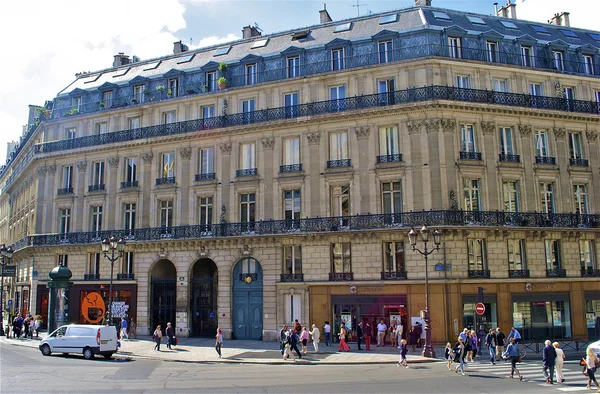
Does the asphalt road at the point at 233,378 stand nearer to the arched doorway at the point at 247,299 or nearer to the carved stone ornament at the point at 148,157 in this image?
the arched doorway at the point at 247,299

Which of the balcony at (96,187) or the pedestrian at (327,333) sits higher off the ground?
the balcony at (96,187)

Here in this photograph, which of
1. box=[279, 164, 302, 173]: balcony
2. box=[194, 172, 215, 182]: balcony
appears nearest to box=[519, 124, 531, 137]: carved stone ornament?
box=[279, 164, 302, 173]: balcony

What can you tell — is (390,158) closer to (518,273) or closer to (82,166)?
(518,273)

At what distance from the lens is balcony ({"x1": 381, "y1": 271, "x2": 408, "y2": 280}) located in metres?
30.4

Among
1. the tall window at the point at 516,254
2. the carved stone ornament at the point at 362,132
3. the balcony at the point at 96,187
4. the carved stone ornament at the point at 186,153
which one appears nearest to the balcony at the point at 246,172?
the carved stone ornament at the point at 186,153

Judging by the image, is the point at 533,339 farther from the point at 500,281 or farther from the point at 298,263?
the point at 298,263

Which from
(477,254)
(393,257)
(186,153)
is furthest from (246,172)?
(477,254)

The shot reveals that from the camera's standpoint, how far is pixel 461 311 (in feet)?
96.2

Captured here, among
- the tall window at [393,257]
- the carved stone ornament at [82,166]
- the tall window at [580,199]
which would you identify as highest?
the carved stone ornament at [82,166]

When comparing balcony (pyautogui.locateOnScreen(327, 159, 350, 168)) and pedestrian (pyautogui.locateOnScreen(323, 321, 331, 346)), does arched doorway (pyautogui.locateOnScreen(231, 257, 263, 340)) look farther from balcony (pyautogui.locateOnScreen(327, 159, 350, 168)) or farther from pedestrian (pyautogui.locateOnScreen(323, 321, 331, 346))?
balcony (pyautogui.locateOnScreen(327, 159, 350, 168))

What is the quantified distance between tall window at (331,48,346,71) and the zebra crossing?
19267 mm

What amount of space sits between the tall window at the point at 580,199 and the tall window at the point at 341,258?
1409 centimetres

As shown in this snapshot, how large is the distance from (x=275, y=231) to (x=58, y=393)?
62.7 ft

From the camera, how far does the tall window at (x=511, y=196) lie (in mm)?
31688
